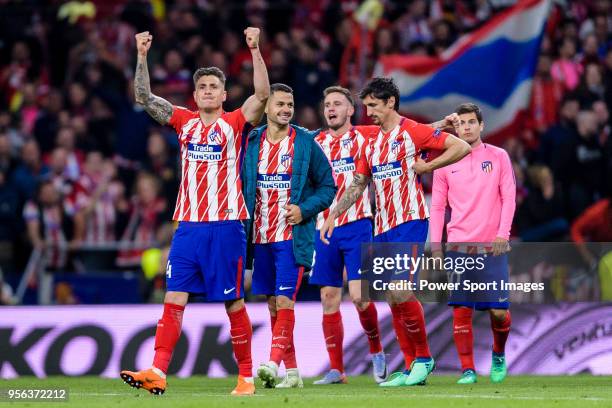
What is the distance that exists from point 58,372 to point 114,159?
502 cm

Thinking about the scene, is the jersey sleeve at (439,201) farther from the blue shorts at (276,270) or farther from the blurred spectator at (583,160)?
the blurred spectator at (583,160)

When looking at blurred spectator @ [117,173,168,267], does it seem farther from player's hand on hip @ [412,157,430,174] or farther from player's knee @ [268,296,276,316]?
player's hand on hip @ [412,157,430,174]

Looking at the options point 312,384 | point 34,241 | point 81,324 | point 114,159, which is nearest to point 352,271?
point 312,384

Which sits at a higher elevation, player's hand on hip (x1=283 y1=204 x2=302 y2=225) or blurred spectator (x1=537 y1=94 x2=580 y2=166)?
blurred spectator (x1=537 y1=94 x2=580 y2=166)

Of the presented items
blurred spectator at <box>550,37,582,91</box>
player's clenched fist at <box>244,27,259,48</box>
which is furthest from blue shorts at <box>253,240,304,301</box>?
blurred spectator at <box>550,37,582,91</box>

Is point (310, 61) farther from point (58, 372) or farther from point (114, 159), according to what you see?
point (58, 372)

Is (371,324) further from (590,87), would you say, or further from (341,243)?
(590,87)

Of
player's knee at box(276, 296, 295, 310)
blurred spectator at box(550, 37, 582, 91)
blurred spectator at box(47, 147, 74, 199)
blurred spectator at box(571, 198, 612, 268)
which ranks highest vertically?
blurred spectator at box(550, 37, 582, 91)

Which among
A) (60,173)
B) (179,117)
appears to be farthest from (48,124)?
(179,117)

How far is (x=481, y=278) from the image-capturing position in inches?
484

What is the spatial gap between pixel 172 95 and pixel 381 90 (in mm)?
8020

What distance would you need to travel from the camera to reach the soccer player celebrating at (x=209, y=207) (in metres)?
10.6

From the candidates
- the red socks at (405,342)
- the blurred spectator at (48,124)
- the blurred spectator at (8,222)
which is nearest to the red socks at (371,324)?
the red socks at (405,342)

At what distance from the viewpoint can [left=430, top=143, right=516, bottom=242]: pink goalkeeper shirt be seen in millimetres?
12188
